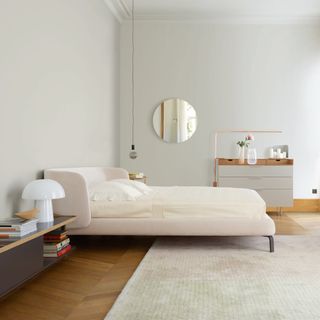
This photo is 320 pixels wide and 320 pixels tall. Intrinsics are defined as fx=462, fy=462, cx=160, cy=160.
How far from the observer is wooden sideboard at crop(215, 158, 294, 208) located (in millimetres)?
6316

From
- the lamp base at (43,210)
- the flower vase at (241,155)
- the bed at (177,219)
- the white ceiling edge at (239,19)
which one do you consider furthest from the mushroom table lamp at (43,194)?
the white ceiling edge at (239,19)

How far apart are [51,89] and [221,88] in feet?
11.1

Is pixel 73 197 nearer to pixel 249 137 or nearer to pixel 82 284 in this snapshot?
pixel 82 284

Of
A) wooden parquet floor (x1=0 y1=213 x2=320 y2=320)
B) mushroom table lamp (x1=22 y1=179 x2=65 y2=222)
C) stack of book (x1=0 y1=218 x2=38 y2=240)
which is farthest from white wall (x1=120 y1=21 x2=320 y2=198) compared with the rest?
stack of book (x1=0 y1=218 x2=38 y2=240)

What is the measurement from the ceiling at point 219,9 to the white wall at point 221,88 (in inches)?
6.7

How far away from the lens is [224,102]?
22.4 ft

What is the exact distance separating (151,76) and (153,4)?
1.07 meters

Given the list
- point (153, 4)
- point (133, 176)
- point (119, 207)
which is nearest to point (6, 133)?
point (119, 207)

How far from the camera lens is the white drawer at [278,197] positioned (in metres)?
6.30

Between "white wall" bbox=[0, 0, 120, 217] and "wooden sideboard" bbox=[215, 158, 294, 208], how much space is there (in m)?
1.68

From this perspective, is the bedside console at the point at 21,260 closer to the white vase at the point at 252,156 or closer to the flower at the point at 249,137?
the white vase at the point at 252,156

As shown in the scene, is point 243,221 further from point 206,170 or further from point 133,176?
point 206,170

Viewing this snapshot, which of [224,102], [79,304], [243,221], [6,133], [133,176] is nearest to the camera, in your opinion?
[79,304]

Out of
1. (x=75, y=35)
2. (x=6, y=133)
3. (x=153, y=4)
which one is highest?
(x=153, y=4)
